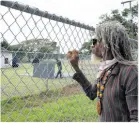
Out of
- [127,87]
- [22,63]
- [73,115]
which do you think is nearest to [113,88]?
[127,87]

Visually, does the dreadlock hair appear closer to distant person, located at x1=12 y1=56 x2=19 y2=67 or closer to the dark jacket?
the dark jacket

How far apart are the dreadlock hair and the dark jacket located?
0.07 meters

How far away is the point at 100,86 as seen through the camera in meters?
1.59

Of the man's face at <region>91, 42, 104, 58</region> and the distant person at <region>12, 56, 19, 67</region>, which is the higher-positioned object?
the man's face at <region>91, 42, 104, 58</region>

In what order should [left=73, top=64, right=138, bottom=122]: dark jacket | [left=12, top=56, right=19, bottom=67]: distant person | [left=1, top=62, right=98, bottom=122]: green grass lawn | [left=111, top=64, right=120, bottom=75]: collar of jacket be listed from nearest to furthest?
[left=73, top=64, right=138, bottom=122]: dark jacket → [left=111, top=64, right=120, bottom=75]: collar of jacket → [left=12, top=56, right=19, bottom=67]: distant person → [left=1, top=62, right=98, bottom=122]: green grass lawn

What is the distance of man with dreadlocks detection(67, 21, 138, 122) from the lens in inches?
55.7

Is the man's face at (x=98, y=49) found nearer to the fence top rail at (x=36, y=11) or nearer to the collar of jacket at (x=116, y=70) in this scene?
the collar of jacket at (x=116, y=70)

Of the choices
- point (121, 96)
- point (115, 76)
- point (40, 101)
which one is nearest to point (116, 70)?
point (115, 76)

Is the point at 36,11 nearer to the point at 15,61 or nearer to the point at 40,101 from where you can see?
the point at 15,61

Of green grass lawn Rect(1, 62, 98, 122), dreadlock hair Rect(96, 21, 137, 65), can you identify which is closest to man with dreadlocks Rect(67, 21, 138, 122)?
dreadlock hair Rect(96, 21, 137, 65)

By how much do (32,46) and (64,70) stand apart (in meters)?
0.70

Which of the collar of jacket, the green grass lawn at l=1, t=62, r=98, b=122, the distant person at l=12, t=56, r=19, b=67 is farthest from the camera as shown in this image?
the green grass lawn at l=1, t=62, r=98, b=122

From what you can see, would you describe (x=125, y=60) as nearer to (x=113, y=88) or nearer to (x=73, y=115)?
(x=113, y=88)

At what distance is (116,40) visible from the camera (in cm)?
153
